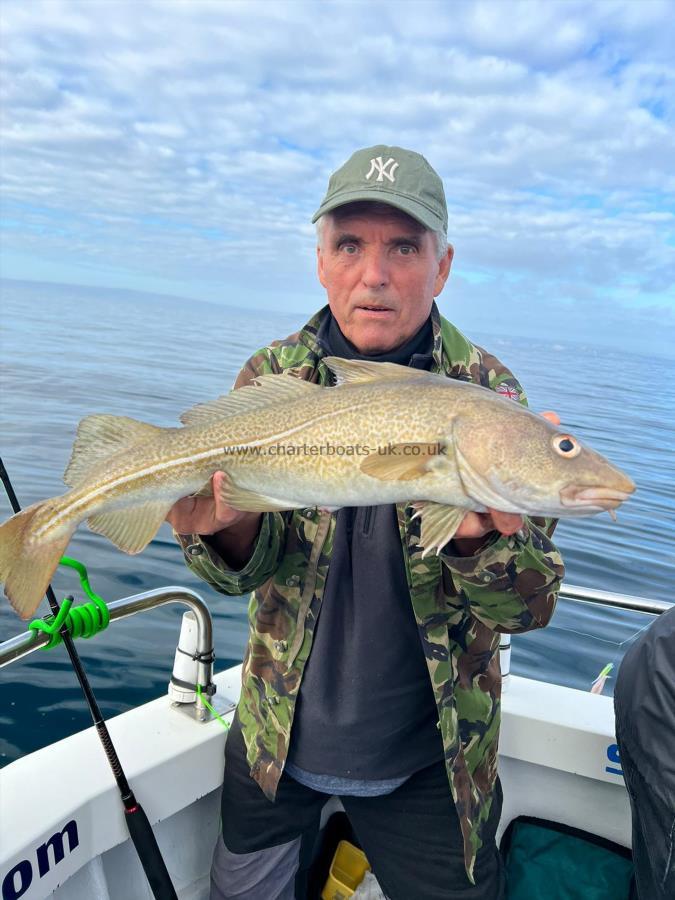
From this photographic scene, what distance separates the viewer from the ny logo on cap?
271 cm

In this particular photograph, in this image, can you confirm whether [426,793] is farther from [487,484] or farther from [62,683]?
[62,683]

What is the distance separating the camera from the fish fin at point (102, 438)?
268 cm

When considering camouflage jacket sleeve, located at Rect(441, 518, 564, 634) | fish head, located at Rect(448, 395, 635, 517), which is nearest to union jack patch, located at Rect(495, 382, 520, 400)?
fish head, located at Rect(448, 395, 635, 517)

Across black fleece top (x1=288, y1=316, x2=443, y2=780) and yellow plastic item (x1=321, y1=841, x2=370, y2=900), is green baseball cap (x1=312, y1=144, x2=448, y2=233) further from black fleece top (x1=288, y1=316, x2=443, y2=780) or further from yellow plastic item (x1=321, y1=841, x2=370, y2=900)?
yellow plastic item (x1=321, y1=841, x2=370, y2=900)

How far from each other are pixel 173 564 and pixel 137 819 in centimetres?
501

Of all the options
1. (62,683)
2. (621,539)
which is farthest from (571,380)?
(62,683)

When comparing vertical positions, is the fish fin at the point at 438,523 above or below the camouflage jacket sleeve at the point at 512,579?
above

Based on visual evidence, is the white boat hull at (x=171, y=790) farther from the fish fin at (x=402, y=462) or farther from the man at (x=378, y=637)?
the fish fin at (x=402, y=462)

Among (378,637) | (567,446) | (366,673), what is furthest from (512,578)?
(366,673)

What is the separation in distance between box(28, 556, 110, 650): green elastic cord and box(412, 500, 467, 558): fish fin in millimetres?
1277

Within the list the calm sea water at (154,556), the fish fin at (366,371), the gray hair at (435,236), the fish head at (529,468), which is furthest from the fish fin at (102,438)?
the calm sea water at (154,556)

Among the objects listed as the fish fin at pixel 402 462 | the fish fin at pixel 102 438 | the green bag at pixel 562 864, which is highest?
the fish fin at pixel 402 462

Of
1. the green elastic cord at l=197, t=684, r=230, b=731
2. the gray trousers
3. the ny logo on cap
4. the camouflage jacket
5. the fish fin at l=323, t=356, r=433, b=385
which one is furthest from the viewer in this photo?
the green elastic cord at l=197, t=684, r=230, b=731

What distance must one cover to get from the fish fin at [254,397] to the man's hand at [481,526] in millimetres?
800
